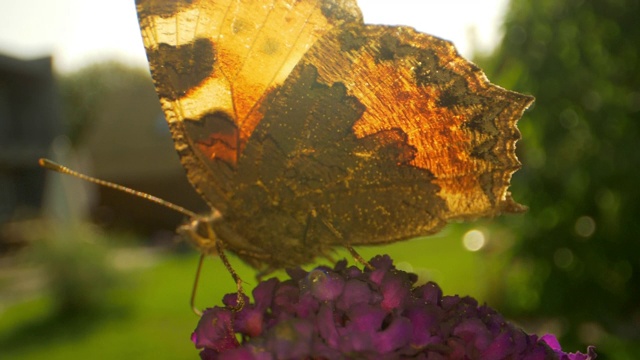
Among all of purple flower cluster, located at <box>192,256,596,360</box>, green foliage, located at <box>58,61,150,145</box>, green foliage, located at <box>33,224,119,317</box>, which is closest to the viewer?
purple flower cluster, located at <box>192,256,596,360</box>

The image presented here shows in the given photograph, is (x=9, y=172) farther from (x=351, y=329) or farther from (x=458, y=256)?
(x=351, y=329)

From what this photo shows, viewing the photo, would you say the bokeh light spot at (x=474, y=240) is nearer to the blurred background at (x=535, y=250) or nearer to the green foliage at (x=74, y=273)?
the blurred background at (x=535, y=250)

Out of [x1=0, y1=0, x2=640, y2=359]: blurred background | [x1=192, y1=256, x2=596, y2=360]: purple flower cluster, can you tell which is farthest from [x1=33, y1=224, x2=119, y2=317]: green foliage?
[x1=192, y1=256, x2=596, y2=360]: purple flower cluster

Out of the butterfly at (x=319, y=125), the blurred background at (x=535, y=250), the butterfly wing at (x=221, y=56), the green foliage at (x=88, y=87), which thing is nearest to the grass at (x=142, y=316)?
the blurred background at (x=535, y=250)

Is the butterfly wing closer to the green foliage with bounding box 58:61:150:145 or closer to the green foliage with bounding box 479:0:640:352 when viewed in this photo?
the green foliage with bounding box 479:0:640:352

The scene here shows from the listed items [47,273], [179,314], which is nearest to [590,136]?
[179,314]

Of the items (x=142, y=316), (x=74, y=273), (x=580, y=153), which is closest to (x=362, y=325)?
(x=580, y=153)
